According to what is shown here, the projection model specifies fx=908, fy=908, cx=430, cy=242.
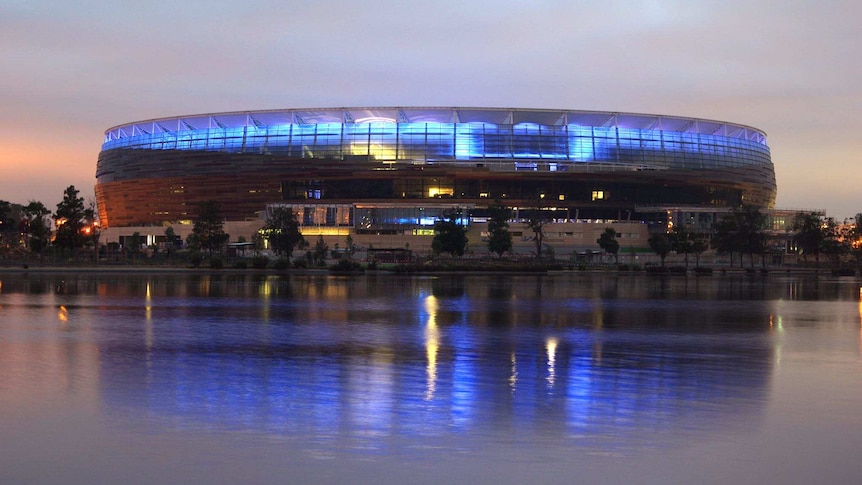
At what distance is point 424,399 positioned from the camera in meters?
14.8

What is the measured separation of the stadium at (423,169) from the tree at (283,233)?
559 inches

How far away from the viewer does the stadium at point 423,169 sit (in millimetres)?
110938

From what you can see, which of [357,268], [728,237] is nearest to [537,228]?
[728,237]

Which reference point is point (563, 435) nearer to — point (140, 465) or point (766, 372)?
point (140, 465)

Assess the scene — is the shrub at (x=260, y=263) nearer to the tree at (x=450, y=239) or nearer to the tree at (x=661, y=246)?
the tree at (x=450, y=239)

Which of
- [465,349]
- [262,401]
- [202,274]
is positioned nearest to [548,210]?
[202,274]

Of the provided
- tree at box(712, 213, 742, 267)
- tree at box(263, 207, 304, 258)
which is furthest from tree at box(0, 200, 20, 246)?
tree at box(712, 213, 742, 267)

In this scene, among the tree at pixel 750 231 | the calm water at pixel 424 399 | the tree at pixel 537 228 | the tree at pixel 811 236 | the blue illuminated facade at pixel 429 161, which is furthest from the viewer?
the blue illuminated facade at pixel 429 161

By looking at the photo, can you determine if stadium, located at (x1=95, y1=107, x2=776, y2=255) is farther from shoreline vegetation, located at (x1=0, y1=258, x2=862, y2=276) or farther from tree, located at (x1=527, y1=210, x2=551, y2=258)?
shoreline vegetation, located at (x1=0, y1=258, x2=862, y2=276)

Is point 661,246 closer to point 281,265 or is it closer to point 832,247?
point 832,247

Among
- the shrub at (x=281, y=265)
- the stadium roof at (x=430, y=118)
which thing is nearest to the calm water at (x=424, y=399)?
the shrub at (x=281, y=265)

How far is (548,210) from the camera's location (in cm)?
11306

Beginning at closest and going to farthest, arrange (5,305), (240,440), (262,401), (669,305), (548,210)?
(240,440), (262,401), (5,305), (669,305), (548,210)

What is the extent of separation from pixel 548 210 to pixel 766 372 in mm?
95004
